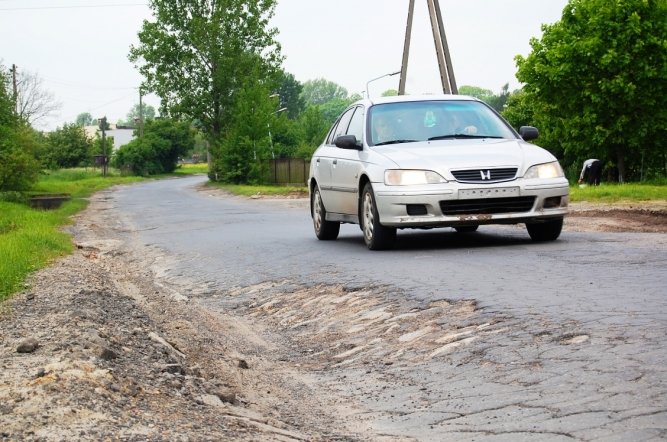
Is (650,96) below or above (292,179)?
above

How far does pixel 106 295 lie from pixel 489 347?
15.9 feet

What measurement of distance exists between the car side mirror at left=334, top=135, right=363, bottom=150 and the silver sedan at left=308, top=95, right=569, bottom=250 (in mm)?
12

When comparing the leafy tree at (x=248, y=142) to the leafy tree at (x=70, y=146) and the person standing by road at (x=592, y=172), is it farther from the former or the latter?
the leafy tree at (x=70, y=146)

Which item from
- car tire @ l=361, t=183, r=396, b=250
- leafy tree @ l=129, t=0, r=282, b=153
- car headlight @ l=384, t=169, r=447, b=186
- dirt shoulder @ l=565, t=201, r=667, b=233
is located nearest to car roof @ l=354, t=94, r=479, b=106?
car tire @ l=361, t=183, r=396, b=250

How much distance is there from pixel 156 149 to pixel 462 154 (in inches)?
4307

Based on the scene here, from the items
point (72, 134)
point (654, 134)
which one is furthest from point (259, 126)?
point (72, 134)

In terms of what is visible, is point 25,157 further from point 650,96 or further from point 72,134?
point 72,134

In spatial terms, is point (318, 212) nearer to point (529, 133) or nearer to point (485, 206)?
point (529, 133)

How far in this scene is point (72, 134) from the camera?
5428 inches

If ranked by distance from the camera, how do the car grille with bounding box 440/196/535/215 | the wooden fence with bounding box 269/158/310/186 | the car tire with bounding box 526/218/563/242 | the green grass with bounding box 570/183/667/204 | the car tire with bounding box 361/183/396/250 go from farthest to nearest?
1. the wooden fence with bounding box 269/158/310/186
2. the green grass with bounding box 570/183/667/204
3. the car tire with bounding box 526/218/563/242
4. the car tire with bounding box 361/183/396/250
5. the car grille with bounding box 440/196/535/215

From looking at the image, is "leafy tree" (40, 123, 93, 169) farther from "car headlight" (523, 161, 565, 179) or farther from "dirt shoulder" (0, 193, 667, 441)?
"dirt shoulder" (0, 193, 667, 441)

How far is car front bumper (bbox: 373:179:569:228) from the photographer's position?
12172 mm

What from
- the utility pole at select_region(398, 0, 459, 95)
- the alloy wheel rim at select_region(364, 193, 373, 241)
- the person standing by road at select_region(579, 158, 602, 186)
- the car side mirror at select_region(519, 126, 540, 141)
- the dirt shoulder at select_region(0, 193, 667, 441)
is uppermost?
the utility pole at select_region(398, 0, 459, 95)

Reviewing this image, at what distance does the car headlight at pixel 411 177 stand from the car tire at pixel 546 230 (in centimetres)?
164
